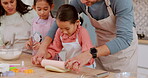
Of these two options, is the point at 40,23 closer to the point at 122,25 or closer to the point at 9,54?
the point at 9,54

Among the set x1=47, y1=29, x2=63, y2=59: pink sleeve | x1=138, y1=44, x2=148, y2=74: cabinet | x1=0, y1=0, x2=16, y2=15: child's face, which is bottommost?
x1=138, y1=44, x2=148, y2=74: cabinet

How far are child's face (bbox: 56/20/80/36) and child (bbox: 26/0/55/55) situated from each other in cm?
41

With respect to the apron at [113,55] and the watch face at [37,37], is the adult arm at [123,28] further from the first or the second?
the watch face at [37,37]

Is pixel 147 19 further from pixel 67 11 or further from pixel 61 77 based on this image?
pixel 61 77

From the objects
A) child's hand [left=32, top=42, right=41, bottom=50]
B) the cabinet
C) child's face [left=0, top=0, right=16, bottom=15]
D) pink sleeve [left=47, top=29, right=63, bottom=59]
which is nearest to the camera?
pink sleeve [left=47, top=29, right=63, bottom=59]

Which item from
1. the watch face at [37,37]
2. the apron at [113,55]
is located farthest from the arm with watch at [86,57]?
the watch face at [37,37]

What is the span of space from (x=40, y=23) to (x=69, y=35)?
0.50 metres

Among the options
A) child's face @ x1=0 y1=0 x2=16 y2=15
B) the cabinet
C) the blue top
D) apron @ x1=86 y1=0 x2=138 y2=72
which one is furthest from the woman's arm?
the cabinet

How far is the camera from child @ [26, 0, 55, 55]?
5.90ft

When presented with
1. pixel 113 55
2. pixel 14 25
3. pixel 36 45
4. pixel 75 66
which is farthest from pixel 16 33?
pixel 75 66

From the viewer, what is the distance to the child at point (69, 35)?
141 cm

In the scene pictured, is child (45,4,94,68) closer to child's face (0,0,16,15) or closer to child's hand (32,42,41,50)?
child's hand (32,42,41,50)

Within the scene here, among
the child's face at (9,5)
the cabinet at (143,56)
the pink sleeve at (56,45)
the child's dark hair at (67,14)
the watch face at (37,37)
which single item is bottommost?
the cabinet at (143,56)

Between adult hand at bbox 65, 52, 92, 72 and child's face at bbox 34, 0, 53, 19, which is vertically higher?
child's face at bbox 34, 0, 53, 19
